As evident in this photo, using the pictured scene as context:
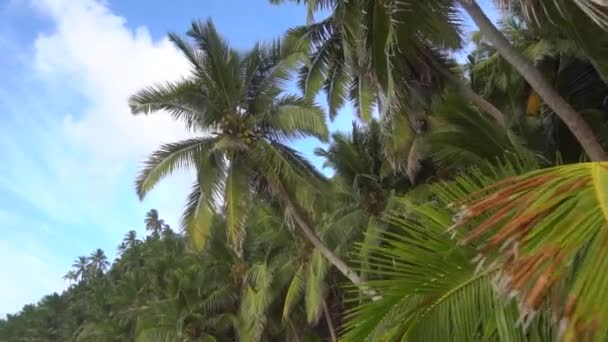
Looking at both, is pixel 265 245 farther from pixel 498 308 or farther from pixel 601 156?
pixel 498 308

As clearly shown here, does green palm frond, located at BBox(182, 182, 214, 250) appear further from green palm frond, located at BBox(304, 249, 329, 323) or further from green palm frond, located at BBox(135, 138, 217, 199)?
green palm frond, located at BBox(304, 249, 329, 323)

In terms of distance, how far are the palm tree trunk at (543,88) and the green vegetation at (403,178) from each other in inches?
1.1

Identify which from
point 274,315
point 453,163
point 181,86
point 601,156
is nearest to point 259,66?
point 181,86

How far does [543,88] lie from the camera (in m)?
8.34

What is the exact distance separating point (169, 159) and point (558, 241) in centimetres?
1448

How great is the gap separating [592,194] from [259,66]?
1513cm

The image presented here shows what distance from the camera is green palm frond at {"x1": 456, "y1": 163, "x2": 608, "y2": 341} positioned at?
1.90 m

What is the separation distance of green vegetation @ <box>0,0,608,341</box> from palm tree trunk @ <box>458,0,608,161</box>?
0.03m

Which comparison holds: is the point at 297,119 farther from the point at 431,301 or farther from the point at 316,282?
the point at 431,301

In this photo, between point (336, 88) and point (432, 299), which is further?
point (336, 88)

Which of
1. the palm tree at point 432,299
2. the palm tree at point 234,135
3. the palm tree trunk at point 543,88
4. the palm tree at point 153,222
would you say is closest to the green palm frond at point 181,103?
the palm tree at point 234,135

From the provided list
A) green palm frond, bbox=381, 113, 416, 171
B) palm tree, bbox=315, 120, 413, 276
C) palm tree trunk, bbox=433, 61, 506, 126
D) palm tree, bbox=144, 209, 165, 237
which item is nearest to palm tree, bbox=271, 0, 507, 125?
palm tree trunk, bbox=433, 61, 506, 126

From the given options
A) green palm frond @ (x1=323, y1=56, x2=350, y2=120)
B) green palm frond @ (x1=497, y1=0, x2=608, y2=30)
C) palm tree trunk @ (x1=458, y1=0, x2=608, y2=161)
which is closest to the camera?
green palm frond @ (x1=497, y1=0, x2=608, y2=30)

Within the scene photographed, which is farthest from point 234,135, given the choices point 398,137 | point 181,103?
point 398,137
